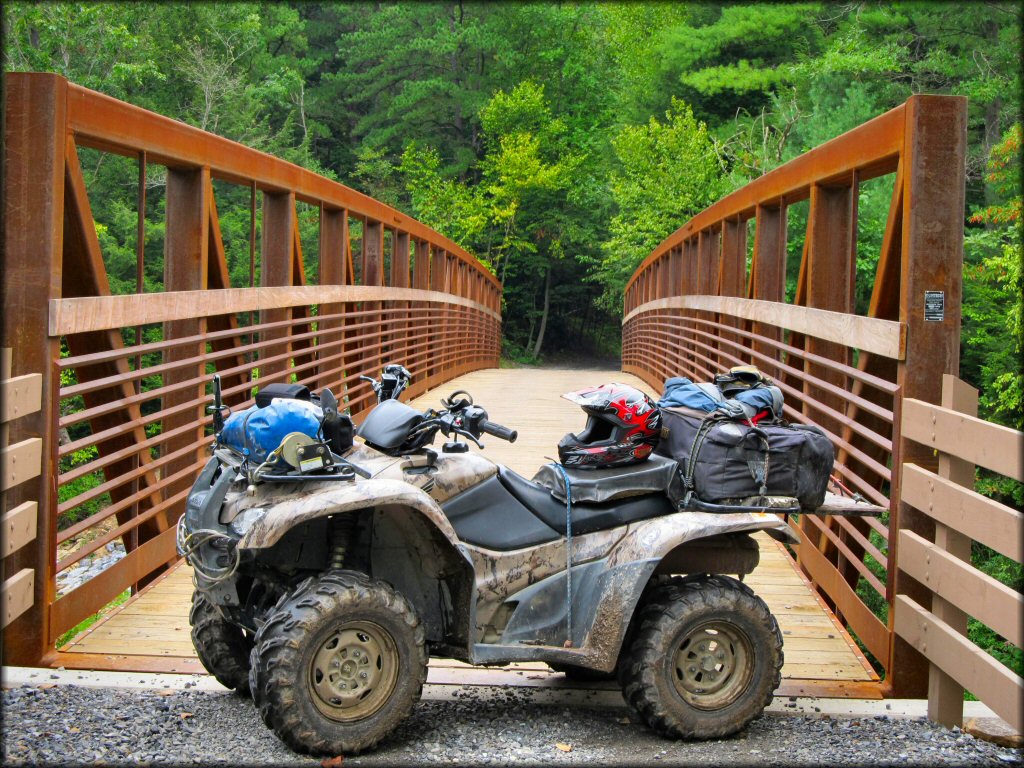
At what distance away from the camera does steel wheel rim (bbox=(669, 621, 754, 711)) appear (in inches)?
147

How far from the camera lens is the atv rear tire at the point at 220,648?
13.0ft

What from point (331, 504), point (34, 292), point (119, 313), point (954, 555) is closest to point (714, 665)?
point (954, 555)

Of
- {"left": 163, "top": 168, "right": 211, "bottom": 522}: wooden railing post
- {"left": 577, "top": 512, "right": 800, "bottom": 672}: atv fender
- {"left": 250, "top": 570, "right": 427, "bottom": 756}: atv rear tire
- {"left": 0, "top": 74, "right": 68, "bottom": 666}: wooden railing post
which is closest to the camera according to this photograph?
{"left": 250, "top": 570, "right": 427, "bottom": 756}: atv rear tire

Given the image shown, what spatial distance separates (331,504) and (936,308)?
2349 millimetres

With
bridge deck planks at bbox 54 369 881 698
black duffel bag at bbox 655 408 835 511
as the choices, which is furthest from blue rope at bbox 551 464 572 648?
bridge deck planks at bbox 54 369 881 698

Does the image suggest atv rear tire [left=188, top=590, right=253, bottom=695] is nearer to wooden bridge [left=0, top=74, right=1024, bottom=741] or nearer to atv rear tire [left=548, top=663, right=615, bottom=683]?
wooden bridge [left=0, top=74, right=1024, bottom=741]

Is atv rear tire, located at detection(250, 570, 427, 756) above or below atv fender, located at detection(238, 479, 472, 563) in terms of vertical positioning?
below

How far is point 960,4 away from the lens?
78.8 ft

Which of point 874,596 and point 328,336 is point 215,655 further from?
point 874,596

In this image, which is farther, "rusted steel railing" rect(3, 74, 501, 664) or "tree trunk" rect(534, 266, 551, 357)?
"tree trunk" rect(534, 266, 551, 357)

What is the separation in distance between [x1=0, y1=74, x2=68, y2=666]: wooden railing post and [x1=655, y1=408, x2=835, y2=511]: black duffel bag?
2.26 meters

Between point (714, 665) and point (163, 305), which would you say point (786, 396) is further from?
point (163, 305)

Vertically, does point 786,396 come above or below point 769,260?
below

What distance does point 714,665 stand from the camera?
3.76 m
